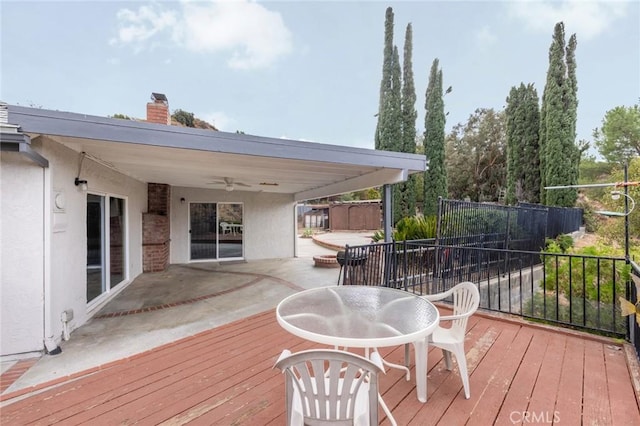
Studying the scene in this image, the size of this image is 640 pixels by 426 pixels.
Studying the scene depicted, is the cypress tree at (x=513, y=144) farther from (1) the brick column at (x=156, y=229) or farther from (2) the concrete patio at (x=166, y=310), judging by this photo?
(1) the brick column at (x=156, y=229)

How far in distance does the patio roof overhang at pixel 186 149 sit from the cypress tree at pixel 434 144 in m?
7.03

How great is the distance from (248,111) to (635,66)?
2369 centimetres

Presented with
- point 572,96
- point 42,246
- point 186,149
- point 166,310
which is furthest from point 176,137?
point 572,96

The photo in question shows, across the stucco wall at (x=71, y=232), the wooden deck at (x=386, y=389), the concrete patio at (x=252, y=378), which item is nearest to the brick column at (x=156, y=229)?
the stucco wall at (x=71, y=232)

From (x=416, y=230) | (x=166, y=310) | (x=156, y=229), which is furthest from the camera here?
(x=156, y=229)

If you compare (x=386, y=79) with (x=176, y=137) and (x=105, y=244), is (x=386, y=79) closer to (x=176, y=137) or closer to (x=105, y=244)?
(x=176, y=137)

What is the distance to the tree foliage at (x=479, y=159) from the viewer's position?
1933 centimetres

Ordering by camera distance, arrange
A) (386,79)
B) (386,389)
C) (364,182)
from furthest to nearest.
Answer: (386,79), (364,182), (386,389)

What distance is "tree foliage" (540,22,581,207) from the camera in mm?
10969

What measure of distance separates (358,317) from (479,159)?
70.2 ft

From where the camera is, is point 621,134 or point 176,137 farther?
point 621,134

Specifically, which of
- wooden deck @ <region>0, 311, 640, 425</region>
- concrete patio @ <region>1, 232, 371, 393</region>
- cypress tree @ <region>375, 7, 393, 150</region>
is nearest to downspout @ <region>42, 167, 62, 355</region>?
concrete patio @ <region>1, 232, 371, 393</region>

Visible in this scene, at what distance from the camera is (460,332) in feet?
7.18

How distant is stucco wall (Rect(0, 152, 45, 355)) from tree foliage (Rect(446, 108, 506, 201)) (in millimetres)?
21355
